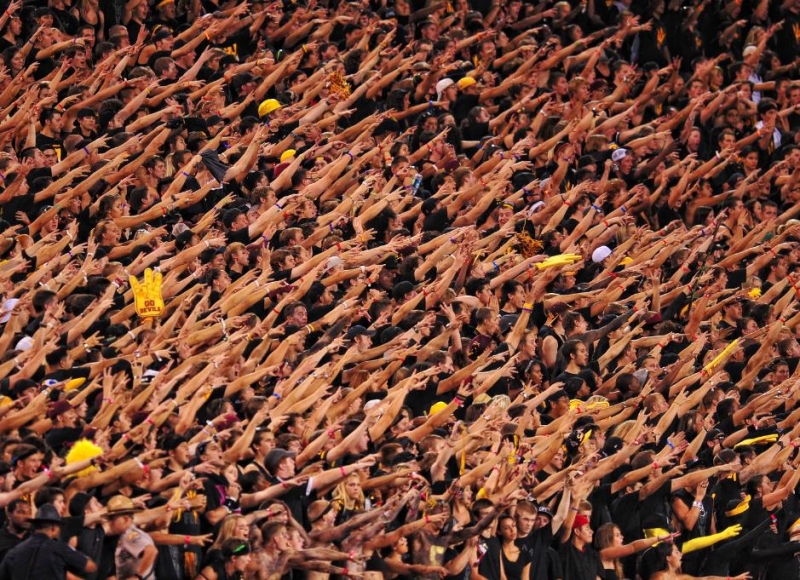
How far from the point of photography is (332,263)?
16469 millimetres

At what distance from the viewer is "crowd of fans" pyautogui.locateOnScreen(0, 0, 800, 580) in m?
12.9

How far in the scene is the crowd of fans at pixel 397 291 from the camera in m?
12.9

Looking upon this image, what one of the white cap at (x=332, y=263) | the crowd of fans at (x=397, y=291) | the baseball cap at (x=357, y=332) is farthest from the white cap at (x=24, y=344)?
the white cap at (x=332, y=263)

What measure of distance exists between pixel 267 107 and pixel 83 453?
24.1 ft

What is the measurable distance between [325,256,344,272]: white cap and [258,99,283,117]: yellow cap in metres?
2.75

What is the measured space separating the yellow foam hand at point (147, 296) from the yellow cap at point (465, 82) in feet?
21.6

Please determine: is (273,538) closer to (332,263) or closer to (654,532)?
(654,532)

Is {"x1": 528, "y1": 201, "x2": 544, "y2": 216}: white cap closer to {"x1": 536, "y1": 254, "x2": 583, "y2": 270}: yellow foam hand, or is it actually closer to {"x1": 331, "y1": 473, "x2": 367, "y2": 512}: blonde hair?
{"x1": 536, "y1": 254, "x2": 583, "y2": 270}: yellow foam hand

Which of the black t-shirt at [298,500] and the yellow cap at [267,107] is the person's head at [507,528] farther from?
the yellow cap at [267,107]

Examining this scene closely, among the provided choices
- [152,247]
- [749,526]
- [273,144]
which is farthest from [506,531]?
[273,144]

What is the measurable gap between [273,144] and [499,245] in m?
2.51

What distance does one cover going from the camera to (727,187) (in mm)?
20703

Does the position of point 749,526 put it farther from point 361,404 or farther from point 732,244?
point 732,244

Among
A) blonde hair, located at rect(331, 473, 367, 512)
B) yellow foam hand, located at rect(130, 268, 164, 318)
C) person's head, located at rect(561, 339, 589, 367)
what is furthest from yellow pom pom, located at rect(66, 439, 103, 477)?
person's head, located at rect(561, 339, 589, 367)
